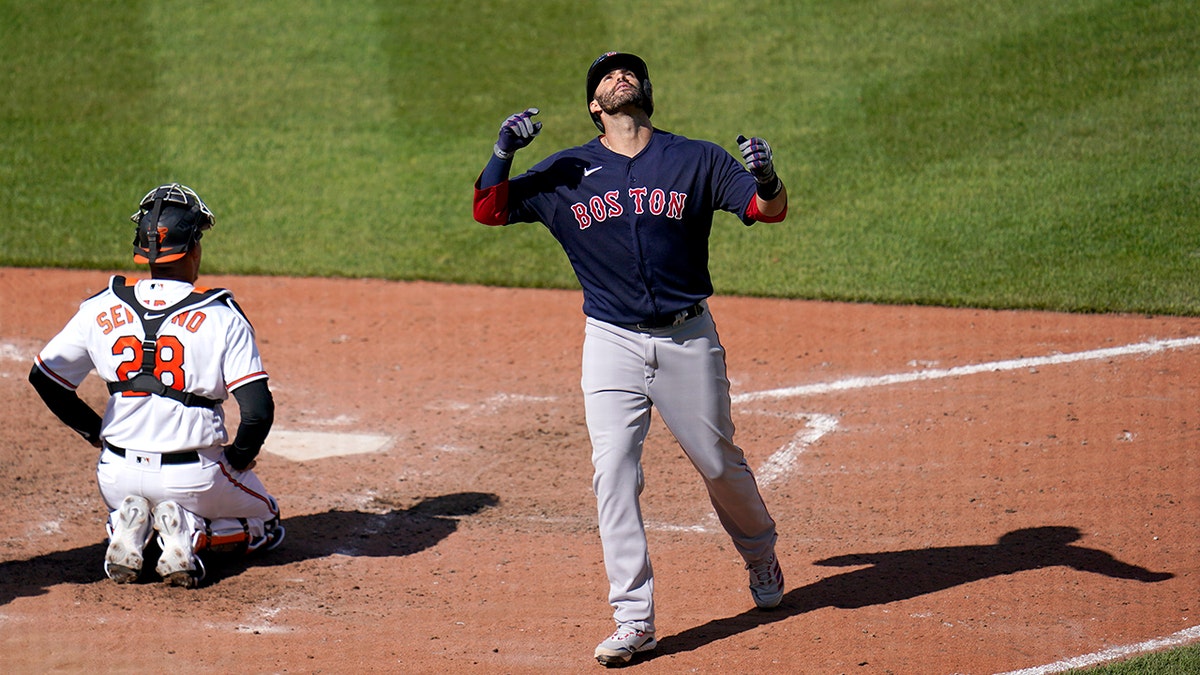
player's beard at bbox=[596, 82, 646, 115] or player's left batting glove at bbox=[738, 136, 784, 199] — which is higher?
player's beard at bbox=[596, 82, 646, 115]

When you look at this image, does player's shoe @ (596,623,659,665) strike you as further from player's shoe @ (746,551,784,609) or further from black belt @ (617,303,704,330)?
black belt @ (617,303,704,330)

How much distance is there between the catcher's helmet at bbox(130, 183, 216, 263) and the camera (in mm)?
4602

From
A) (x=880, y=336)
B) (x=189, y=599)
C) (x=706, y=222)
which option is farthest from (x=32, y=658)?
(x=880, y=336)

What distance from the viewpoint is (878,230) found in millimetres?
8953

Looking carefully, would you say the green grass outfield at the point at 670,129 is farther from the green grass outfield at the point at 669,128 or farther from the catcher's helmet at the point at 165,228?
the catcher's helmet at the point at 165,228

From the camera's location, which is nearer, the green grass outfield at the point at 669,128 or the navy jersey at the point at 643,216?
the navy jersey at the point at 643,216

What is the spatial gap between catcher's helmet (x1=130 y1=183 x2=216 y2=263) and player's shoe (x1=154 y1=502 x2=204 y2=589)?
36.9 inches

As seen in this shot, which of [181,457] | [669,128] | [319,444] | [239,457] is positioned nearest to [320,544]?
[239,457]

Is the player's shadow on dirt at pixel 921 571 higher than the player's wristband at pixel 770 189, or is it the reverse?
the player's wristband at pixel 770 189

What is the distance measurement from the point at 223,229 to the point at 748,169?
6.50m

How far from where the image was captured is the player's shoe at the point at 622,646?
13.0 feet

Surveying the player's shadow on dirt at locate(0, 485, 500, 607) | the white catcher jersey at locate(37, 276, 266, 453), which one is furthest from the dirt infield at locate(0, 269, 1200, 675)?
the white catcher jersey at locate(37, 276, 266, 453)

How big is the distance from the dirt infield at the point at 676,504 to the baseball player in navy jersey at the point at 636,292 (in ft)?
1.54

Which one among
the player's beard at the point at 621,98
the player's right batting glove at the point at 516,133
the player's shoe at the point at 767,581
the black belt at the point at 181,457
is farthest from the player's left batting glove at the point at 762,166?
the black belt at the point at 181,457
